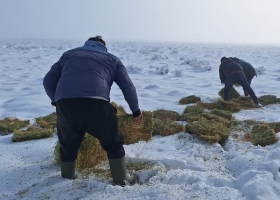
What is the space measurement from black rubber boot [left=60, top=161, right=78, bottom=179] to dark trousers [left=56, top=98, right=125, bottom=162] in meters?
0.20

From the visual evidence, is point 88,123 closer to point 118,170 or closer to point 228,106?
point 118,170

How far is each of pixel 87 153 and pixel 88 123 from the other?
0.73m

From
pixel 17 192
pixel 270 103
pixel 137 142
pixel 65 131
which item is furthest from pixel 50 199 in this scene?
Answer: pixel 270 103

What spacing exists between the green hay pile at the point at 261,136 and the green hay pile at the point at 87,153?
227 cm

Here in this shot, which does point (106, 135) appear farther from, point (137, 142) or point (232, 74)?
point (232, 74)

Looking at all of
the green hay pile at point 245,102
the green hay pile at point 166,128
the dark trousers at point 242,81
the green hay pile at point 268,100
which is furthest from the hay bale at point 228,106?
the green hay pile at point 166,128

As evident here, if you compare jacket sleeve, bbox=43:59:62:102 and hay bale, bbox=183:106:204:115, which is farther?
hay bale, bbox=183:106:204:115

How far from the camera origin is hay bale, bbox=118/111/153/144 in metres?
3.89

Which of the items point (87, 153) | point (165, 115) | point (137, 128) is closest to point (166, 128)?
point (137, 128)

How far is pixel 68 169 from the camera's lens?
3.16 meters

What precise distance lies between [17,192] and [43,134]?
71.3 inches

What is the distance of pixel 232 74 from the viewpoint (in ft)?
22.7

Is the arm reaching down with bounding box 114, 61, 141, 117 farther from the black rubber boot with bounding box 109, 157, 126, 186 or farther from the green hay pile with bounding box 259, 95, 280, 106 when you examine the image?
the green hay pile with bounding box 259, 95, 280, 106

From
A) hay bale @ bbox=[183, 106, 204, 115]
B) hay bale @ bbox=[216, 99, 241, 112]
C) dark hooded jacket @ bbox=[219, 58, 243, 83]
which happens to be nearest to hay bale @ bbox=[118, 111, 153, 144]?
hay bale @ bbox=[183, 106, 204, 115]
